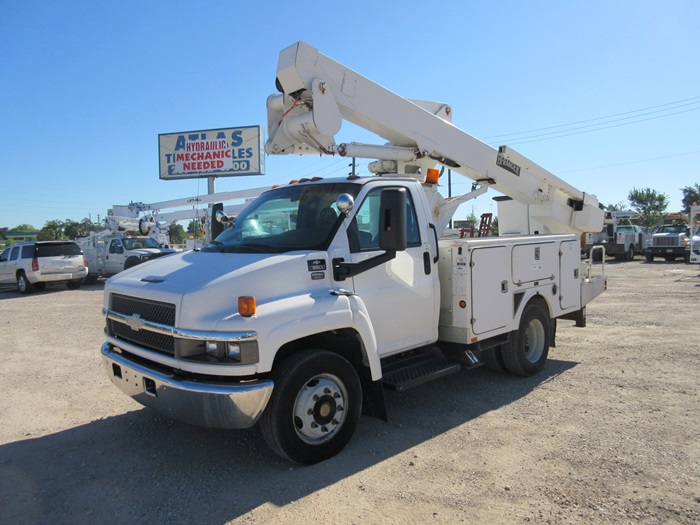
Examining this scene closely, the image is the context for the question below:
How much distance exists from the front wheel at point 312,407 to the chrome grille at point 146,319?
84cm

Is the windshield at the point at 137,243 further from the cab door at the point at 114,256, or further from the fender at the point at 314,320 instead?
the fender at the point at 314,320

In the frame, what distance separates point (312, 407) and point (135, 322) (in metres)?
1.52

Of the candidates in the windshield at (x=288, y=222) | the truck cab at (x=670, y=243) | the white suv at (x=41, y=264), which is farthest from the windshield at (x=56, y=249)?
the truck cab at (x=670, y=243)

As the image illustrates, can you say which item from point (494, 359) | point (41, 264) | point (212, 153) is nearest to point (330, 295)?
point (494, 359)

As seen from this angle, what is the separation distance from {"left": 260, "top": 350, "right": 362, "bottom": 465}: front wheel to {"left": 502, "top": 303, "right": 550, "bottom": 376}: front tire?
8.33 feet

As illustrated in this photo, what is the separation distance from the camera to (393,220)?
12.5ft

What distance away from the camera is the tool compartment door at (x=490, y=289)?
5.02 meters

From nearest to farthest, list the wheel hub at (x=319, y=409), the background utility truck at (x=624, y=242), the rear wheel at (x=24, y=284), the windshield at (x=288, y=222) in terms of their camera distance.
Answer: the wheel hub at (x=319, y=409)
the windshield at (x=288, y=222)
the rear wheel at (x=24, y=284)
the background utility truck at (x=624, y=242)

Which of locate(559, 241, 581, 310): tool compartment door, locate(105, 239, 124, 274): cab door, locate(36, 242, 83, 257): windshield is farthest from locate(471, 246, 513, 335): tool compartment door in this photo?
locate(105, 239, 124, 274): cab door

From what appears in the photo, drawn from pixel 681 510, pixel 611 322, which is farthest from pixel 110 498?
pixel 611 322

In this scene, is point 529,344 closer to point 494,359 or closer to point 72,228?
point 494,359

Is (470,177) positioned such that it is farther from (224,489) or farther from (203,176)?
(203,176)

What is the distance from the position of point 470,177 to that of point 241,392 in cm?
470

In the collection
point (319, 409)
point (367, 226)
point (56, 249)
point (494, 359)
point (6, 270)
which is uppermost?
point (367, 226)
